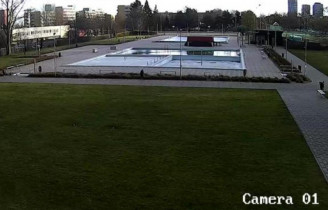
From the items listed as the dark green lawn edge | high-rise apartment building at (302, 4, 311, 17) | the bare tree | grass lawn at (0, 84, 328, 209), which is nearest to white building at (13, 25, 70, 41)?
the bare tree

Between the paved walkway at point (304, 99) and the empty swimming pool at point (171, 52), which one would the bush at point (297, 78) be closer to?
the paved walkway at point (304, 99)

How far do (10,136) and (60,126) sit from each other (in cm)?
143

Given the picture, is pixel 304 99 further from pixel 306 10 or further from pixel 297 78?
pixel 306 10

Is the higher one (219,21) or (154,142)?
(219,21)

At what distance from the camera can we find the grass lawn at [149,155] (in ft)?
21.7

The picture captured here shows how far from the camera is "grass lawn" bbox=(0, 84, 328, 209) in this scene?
21.7ft

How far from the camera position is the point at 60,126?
37.1ft


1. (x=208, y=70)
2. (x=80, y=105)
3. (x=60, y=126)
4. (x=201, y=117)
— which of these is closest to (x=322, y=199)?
(x=201, y=117)

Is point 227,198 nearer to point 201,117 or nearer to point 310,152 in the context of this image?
point 310,152

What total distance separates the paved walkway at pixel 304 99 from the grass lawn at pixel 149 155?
0.94 feet

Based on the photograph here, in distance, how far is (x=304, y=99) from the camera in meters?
16.0

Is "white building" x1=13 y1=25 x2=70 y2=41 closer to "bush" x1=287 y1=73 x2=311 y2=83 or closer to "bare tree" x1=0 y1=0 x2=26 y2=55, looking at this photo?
"bare tree" x1=0 y1=0 x2=26 y2=55

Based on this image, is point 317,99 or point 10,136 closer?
point 10,136

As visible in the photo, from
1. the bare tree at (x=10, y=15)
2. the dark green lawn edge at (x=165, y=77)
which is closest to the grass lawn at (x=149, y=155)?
the dark green lawn edge at (x=165, y=77)
